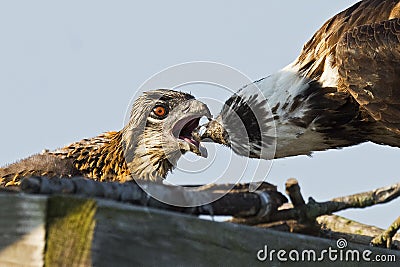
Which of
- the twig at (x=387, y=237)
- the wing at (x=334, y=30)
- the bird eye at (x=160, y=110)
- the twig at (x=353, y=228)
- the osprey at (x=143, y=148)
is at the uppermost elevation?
the wing at (x=334, y=30)

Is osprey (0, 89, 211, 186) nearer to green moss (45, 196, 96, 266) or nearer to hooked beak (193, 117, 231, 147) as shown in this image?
hooked beak (193, 117, 231, 147)

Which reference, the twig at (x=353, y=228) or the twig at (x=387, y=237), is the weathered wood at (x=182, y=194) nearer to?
the twig at (x=387, y=237)

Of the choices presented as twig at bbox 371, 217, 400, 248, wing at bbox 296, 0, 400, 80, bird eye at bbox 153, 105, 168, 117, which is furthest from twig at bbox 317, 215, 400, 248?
bird eye at bbox 153, 105, 168, 117

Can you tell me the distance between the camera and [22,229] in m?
2.06

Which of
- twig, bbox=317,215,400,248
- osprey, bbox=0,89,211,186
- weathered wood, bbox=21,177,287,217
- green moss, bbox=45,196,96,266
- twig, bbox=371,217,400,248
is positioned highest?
osprey, bbox=0,89,211,186

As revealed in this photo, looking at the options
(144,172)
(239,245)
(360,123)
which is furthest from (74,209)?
(360,123)

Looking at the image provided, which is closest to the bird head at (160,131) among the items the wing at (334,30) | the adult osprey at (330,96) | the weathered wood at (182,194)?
the adult osprey at (330,96)

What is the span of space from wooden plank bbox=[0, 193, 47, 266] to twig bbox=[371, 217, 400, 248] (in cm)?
235

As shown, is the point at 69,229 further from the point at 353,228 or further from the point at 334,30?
the point at 334,30

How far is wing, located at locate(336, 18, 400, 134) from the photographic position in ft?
19.0

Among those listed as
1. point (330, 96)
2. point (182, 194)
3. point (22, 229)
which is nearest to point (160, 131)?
point (330, 96)

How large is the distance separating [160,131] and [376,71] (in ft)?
6.17

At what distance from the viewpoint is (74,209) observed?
2025 mm

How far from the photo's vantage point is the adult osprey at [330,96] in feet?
19.1
